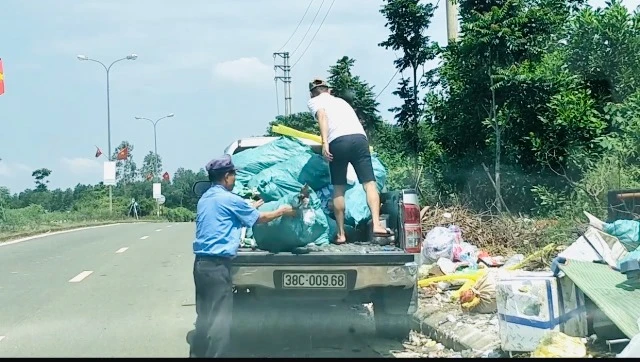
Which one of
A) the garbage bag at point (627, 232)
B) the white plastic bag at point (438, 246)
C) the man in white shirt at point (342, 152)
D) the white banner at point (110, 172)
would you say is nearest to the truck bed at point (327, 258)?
the man in white shirt at point (342, 152)

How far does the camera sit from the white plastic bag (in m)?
10.3

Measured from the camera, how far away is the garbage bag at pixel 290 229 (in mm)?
6320

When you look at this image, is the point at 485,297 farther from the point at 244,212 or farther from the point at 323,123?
the point at 244,212

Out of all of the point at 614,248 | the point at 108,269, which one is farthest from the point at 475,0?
the point at 614,248

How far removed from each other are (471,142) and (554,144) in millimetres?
2093

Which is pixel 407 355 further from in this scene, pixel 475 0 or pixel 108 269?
pixel 475 0

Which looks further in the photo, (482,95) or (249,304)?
(482,95)

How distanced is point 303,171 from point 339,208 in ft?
1.69

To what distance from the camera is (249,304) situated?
7.42 meters

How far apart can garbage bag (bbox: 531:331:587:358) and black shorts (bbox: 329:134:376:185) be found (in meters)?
2.38

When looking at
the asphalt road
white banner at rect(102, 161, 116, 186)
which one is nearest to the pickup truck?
the asphalt road

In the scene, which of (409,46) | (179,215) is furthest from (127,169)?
(409,46)

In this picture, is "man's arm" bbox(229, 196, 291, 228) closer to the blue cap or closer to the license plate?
the blue cap

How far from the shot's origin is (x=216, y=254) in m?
5.70
